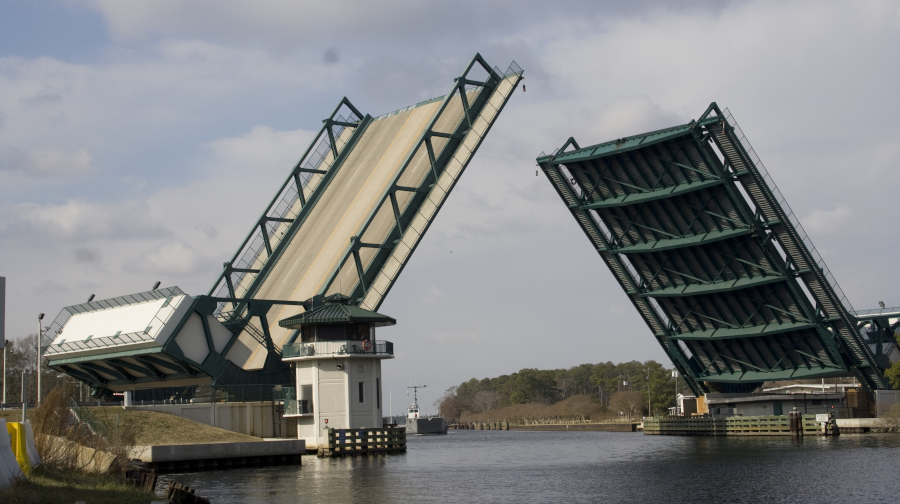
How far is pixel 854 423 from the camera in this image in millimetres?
37125

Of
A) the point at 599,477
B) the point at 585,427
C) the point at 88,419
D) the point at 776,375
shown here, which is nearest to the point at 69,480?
the point at 88,419

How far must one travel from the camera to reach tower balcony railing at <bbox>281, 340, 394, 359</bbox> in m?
31.7

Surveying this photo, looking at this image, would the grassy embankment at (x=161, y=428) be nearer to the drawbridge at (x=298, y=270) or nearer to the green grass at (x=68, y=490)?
the drawbridge at (x=298, y=270)

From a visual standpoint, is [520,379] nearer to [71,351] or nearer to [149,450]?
[71,351]

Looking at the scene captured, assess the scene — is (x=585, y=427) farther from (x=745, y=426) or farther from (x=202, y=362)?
(x=202, y=362)

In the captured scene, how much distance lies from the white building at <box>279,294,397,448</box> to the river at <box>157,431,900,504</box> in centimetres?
164

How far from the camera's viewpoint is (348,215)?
119 feet

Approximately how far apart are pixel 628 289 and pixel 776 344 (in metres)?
5.73

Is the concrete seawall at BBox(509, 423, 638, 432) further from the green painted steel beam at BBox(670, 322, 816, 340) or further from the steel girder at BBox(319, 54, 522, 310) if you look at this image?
the steel girder at BBox(319, 54, 522, 310)

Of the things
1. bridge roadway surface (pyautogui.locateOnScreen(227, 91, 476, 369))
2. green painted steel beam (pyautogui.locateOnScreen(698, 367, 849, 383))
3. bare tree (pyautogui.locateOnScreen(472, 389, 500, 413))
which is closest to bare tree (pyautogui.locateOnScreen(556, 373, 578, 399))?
bare tree (pyautogui.locateOnScreen(472, 389, 500, 413))

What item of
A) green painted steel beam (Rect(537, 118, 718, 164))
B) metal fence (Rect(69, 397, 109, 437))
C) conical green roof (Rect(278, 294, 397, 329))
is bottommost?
metal fence (Rect(69, 397, 109, 437))

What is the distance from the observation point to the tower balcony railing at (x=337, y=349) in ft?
104

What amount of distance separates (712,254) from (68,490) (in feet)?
79.8

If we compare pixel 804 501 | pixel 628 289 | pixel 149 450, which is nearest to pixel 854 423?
pixel 628 289
